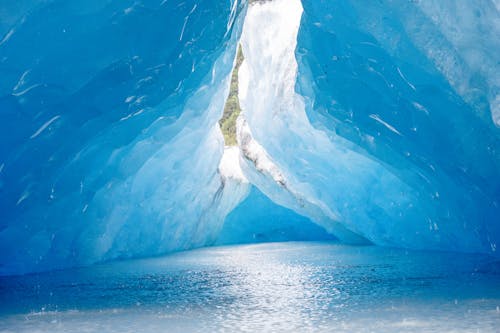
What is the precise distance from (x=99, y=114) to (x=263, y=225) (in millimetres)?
10499

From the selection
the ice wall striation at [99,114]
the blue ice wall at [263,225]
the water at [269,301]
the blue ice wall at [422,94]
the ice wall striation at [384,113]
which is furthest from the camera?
the blue ice wall at [263,225]

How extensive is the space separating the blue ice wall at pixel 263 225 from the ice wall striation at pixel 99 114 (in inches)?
224

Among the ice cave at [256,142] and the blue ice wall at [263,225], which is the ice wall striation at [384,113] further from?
the blue ice wall at [263,225]

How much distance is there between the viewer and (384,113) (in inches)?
291

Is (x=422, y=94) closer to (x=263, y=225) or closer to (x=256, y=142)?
(x=256, y=142)

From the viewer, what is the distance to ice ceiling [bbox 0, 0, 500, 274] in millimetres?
5496

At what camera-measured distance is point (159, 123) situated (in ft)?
26.8

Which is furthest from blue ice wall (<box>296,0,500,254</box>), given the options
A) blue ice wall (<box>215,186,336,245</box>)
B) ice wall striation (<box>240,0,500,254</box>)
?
blue ice wall (<box>215,186,336,245</box>)

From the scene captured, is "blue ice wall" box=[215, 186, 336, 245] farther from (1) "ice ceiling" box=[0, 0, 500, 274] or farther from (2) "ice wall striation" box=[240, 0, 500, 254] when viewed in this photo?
(1) "ice ceiling" box=[0, 0, 500, 274]

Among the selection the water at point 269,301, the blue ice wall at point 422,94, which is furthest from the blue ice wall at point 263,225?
the water at point 269,301

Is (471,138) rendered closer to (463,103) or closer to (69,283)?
(463,103)

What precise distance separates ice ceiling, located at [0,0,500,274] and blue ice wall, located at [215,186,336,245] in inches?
168

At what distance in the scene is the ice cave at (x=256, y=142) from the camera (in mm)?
3748

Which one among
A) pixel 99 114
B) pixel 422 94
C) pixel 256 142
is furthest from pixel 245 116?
pixel 422 94
